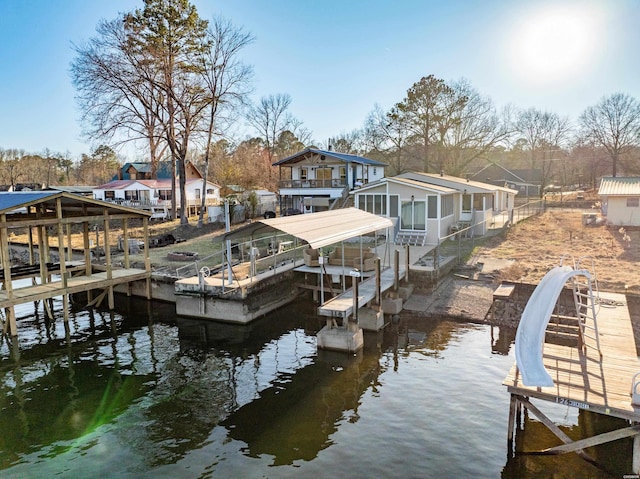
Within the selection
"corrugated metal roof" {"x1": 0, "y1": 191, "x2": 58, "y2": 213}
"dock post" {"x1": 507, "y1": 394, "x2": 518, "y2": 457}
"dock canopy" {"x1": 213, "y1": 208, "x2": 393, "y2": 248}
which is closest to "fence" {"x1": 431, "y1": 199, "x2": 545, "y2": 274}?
"dock canopy" {"x1": 213, "y1": 208, "x2": 393, "y2": 248}

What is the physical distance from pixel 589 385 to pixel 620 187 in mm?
24537

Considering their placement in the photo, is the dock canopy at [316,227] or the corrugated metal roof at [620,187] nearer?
the dock canopy at [316,227]

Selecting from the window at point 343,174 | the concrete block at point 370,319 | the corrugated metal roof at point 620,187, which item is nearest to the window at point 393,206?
the concrete block at point 370,319

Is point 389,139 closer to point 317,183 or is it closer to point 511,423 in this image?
point 317,183

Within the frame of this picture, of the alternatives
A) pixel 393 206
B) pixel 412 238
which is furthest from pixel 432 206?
pixel 393 206

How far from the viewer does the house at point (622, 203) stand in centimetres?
2550

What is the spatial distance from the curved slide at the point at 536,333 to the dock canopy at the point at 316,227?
584cm

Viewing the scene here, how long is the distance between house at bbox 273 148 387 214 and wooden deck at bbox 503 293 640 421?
72.9 ft

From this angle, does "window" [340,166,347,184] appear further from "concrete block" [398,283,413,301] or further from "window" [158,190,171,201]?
"window" [158,190,171,201]

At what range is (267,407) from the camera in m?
9.22

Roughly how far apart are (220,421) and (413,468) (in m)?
3.85

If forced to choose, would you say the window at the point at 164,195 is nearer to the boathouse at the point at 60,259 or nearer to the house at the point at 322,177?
the house at the point at 322,177

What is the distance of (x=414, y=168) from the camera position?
47.8 m

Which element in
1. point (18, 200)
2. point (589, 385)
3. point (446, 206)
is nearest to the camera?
point (589, 385)
